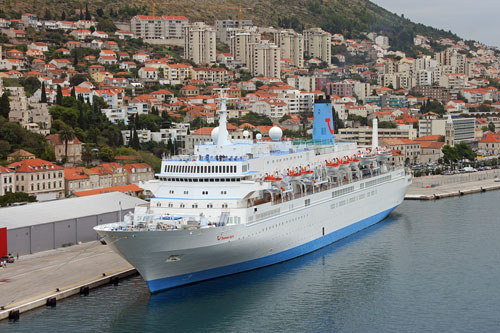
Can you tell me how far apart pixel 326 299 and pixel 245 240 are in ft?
11.3

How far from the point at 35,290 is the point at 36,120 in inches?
1231

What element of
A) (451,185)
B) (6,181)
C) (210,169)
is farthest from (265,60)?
(210,169)

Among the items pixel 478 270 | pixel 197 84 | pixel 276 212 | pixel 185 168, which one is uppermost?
pixel 197 84

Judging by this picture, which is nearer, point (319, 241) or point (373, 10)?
point (319, 241)

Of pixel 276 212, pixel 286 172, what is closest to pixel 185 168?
pixel 276 212

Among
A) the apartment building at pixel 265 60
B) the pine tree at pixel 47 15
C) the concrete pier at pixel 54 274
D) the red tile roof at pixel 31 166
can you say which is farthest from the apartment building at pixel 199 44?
the concrete pier at pixel 54 274

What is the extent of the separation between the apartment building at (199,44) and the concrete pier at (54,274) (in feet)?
250

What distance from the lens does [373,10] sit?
6649 inches

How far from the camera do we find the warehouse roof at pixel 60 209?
28.0m

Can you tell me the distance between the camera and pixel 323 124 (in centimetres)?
3872

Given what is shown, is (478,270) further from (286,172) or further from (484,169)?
(484,169)

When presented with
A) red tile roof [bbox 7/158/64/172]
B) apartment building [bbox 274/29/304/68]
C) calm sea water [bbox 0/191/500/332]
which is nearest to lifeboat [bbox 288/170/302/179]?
calm sea water [bbox 0/191/500/332]

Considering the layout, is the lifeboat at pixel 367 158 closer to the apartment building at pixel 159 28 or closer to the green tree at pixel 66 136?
the green tree at pixel 66 136

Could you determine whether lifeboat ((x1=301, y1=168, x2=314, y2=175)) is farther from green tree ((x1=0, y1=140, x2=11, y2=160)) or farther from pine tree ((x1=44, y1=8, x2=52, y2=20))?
pine tree ((x1=44, y1=8, x2=52, y2=20))
